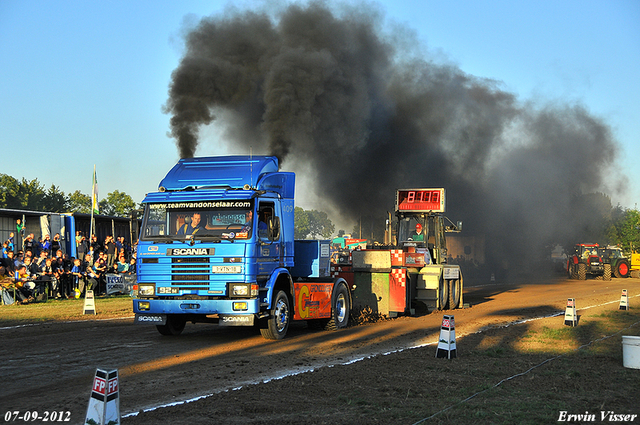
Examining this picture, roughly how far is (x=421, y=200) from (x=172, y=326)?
38.8 feet

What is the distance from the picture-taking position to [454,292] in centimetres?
1959

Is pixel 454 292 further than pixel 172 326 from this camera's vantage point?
Yes

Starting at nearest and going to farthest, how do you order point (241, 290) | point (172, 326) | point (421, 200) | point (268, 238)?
point (241, 290), point (268, 238), point (172, 326), point (421, 200)

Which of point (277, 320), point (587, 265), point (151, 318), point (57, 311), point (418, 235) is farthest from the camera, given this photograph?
point (587, 265)

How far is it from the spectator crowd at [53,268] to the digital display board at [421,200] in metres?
9.87

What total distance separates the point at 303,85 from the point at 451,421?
65.5ft

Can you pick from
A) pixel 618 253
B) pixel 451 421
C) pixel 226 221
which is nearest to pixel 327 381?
pixel 451 421

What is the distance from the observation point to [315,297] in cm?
1303

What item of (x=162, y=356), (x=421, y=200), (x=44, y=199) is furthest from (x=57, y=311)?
(x=44, y=199)

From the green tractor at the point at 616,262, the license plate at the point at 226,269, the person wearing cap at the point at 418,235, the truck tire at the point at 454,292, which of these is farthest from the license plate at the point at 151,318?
the green tractor at the point at 616,262

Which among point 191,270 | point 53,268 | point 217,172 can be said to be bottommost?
point 53,268

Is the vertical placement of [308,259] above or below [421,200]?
below

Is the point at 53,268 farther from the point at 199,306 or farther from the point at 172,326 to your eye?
the point at 199,306

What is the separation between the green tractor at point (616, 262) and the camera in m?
42.4
